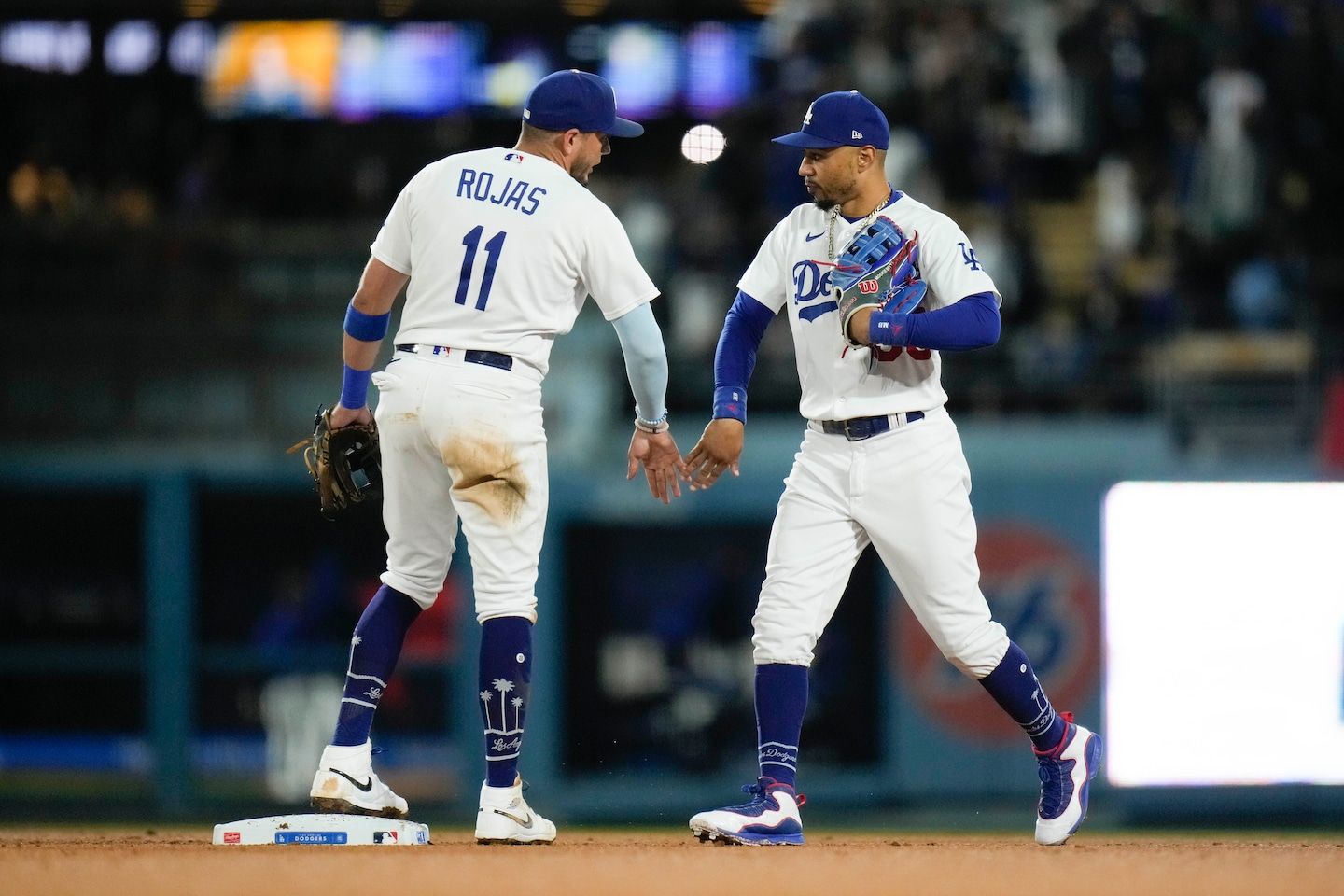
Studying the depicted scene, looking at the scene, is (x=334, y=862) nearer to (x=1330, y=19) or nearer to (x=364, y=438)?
(x=364, y=438)

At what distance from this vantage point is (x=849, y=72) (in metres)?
13.0

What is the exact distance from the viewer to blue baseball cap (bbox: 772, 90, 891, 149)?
5.32m

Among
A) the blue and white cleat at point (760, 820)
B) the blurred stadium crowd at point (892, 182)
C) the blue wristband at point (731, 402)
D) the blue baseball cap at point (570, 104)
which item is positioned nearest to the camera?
the blue and white cleat at point (760, 820)

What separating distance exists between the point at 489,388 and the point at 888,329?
3.70 feet

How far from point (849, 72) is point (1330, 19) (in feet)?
11.9

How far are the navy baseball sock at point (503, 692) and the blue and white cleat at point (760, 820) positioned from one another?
0.56 m

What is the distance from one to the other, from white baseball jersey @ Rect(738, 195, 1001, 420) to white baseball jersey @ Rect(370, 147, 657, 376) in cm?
51

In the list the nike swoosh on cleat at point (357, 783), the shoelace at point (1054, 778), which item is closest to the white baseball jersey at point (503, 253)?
the nike swoosh on cleat at point (357, 783)

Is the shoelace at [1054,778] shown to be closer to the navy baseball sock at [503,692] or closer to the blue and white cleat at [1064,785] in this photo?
the blue and white cleat at [1064,785]

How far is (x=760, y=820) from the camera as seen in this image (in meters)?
5.20

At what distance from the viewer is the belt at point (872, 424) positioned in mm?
5328

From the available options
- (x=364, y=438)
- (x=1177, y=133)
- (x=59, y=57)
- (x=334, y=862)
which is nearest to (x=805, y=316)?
(x=364, y=438)

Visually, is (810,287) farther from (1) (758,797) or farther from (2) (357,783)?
(2) (357,783)

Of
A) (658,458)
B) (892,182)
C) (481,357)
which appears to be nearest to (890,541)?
(658,458)
